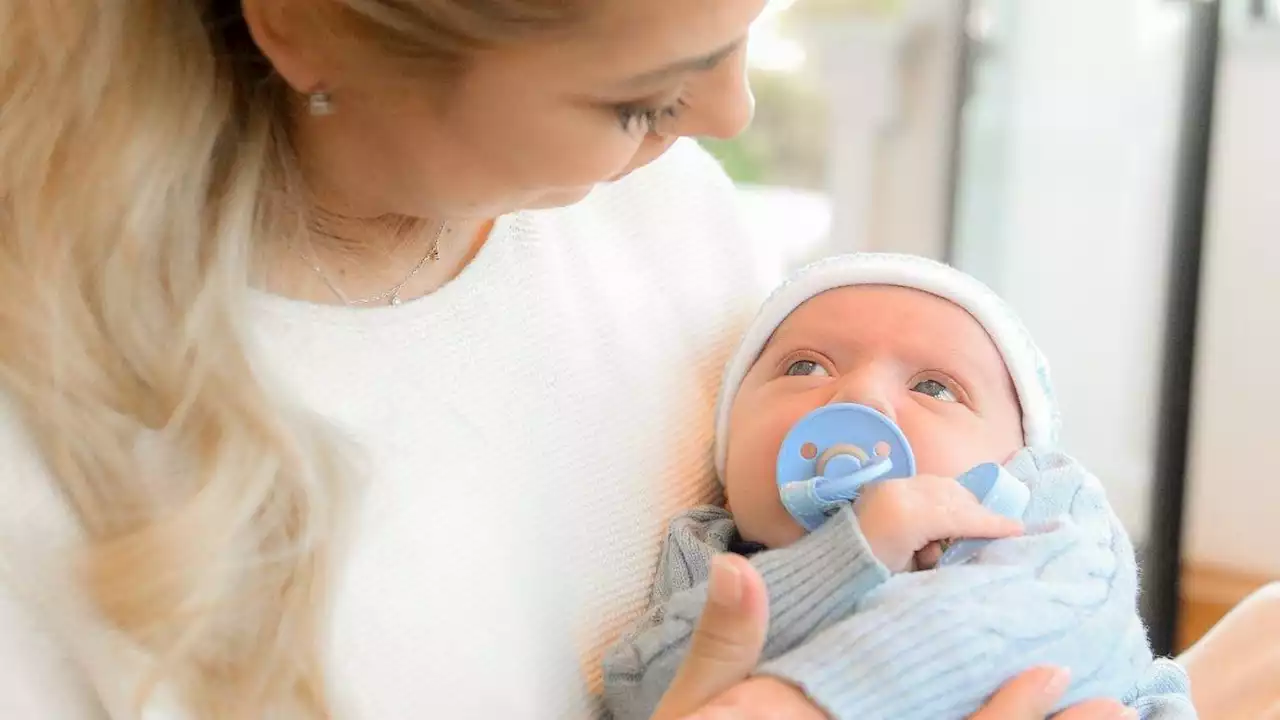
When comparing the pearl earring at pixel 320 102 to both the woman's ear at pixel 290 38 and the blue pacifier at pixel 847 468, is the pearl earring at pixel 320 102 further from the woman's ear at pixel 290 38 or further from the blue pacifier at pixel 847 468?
the blue pacifier at pixel 847 468

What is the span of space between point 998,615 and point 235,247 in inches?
21.4

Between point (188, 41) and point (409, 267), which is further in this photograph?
point (409, 267)

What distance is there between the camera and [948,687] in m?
0.75

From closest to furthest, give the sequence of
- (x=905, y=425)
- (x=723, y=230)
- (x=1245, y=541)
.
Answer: (x=905, y=425) → (x=723, y=230) → (x=1245, y=541)

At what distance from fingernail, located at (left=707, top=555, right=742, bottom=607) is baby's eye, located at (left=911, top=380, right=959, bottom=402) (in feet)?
1.33

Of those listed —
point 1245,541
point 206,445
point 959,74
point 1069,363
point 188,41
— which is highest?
point 959,74

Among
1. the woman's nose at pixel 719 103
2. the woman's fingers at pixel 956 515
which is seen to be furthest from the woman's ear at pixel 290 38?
the woman's fingers at pixel 956 515

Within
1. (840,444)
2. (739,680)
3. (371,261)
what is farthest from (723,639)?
(371,261)

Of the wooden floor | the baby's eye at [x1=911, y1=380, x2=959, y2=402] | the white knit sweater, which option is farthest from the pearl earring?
the wooden floor

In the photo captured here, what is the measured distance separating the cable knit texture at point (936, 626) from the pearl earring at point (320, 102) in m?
0.41

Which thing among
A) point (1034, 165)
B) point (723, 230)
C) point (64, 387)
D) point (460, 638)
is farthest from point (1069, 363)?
point (64, 387)

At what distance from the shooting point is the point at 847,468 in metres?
0.87

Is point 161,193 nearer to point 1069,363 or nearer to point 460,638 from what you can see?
point 460,638

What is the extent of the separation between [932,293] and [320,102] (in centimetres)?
56
